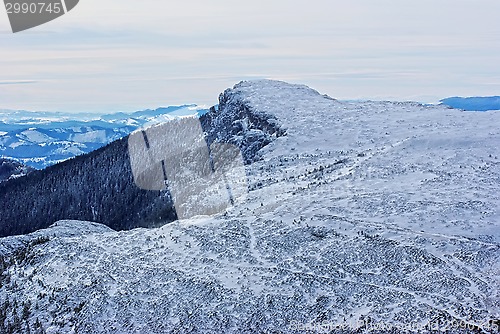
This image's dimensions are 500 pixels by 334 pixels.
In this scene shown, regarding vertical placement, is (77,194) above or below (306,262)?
below

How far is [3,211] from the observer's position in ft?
417

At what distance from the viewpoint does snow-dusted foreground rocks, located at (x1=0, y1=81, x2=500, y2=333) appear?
23.1 metres

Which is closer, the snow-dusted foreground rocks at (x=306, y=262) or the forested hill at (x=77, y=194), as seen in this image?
the snow-dusted foreground rocks at (x=306, y=262)

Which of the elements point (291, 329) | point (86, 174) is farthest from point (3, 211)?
point (291, 329)

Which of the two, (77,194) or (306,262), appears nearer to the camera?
(306,262)

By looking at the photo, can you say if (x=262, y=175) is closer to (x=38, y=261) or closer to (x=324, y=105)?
(x=38, y=261)

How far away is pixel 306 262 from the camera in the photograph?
27.3m

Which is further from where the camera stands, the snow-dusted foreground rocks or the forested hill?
the forested hill

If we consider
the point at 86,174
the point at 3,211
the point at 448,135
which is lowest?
the point at 3,211

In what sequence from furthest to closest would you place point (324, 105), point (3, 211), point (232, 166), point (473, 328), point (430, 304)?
point (3, 211), point (324, 105), point (232, 166), point (430, 304), point (473, 328)

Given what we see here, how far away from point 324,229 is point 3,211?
11479cm

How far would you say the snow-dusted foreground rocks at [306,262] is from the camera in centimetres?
2306

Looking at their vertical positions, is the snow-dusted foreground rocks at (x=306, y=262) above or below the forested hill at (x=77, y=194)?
above

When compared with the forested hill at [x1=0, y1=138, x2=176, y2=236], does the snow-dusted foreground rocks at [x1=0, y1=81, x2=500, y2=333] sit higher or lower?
higher
